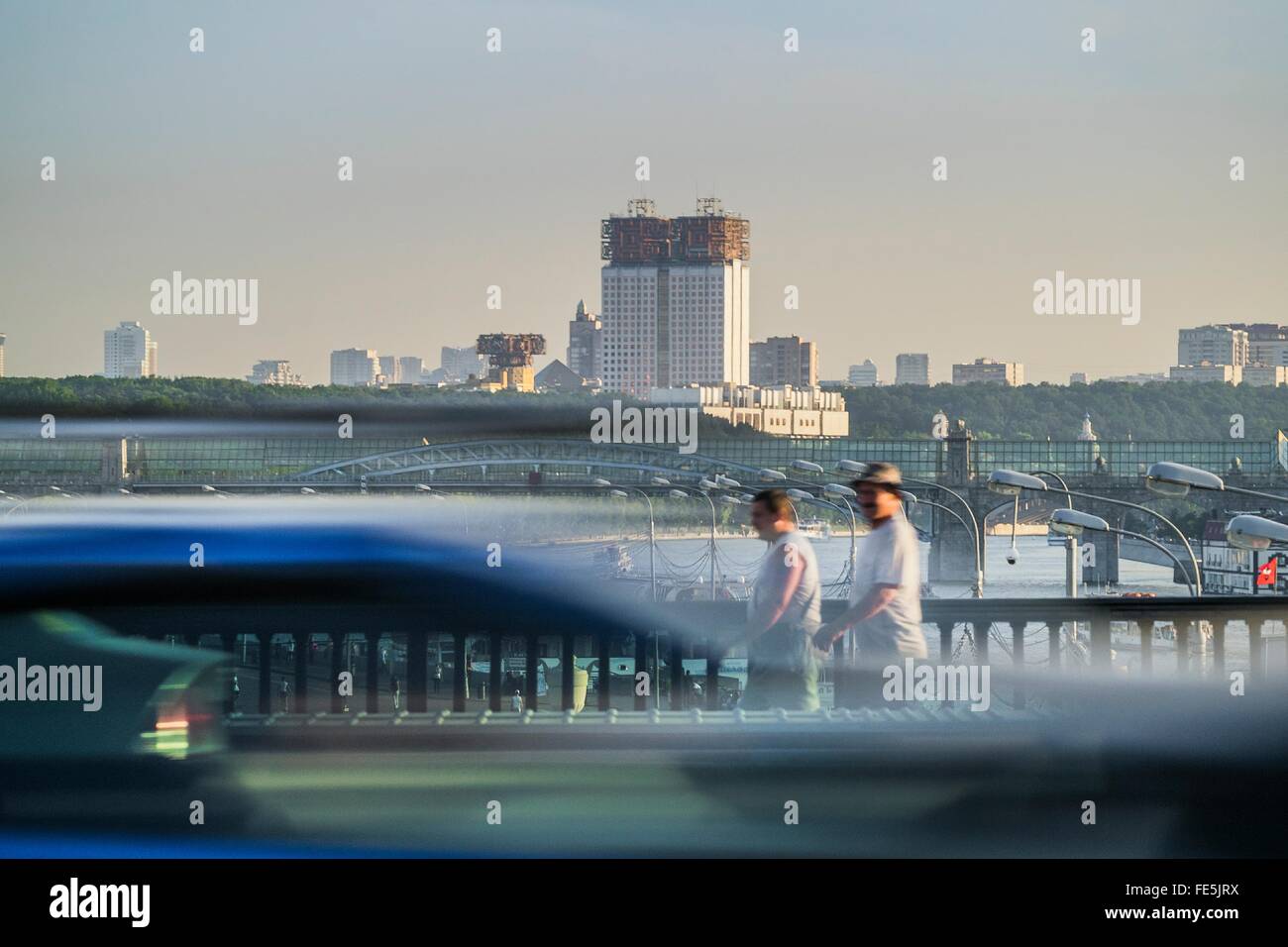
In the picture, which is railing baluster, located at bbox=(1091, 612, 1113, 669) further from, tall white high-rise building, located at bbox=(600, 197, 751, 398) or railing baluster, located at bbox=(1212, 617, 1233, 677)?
tall white high-rise building, located at bbox=(600, 197, 751, 398)

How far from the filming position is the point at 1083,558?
3541 centimetres

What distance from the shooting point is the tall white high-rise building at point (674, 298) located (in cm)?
1027

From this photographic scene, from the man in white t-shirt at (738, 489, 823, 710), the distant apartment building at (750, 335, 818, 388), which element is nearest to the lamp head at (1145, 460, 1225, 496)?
the man in white t-shirt at (738, 489, 823, 710)

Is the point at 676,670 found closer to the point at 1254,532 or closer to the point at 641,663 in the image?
the point at 641,663

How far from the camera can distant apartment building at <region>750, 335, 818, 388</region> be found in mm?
15289

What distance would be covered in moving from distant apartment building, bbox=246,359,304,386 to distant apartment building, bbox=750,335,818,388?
5.84 metres

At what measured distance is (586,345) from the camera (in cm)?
1262

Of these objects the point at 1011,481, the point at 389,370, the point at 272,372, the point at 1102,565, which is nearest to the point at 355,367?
the point at 389,370

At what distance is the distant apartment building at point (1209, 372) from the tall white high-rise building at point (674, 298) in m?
10.4

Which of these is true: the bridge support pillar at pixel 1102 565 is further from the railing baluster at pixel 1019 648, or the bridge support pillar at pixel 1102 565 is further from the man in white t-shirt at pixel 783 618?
the man in white t-shirt at pixel 783 618

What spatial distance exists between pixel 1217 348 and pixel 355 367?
1398cm

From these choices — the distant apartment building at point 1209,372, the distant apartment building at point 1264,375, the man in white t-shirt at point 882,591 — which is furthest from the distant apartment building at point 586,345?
the distant apartment building at point 1264,375
